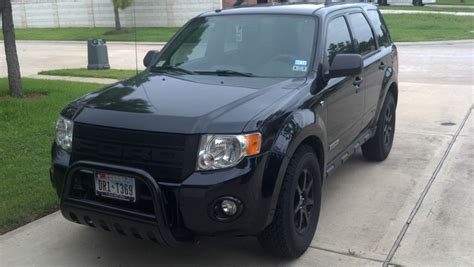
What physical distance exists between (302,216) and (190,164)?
107 cm

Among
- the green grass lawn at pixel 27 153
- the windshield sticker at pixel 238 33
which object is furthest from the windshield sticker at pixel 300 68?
the green grass lawn at pixel 27 153

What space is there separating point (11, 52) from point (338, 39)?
5745mm

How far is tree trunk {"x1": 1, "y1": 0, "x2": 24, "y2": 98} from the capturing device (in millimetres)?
8492

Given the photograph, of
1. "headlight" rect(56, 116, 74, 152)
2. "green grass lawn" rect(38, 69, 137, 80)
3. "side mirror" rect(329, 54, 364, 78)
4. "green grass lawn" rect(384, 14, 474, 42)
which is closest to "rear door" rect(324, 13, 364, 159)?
"side mirror" rect(329, 54, 364, 78)

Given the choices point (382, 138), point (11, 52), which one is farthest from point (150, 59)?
point (11, 52)

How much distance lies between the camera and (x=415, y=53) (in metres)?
16.8

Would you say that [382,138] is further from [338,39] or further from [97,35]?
[97,35]

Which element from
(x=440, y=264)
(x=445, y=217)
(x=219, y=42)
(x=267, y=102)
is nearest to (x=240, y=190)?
(x=267, y=102)

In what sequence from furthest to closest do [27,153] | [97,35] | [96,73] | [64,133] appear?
[97,35] → [96,73] → [27,153] → [64,133]

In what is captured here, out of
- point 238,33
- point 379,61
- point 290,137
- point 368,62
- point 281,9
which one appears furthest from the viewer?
point 379,61

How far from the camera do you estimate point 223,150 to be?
10.9ft

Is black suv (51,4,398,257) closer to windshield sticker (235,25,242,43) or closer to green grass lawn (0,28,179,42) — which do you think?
windshield sticker (235,25,242,43)

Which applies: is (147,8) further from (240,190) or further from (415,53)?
(240,190)

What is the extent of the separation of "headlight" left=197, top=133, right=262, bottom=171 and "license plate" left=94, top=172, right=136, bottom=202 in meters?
0.46
